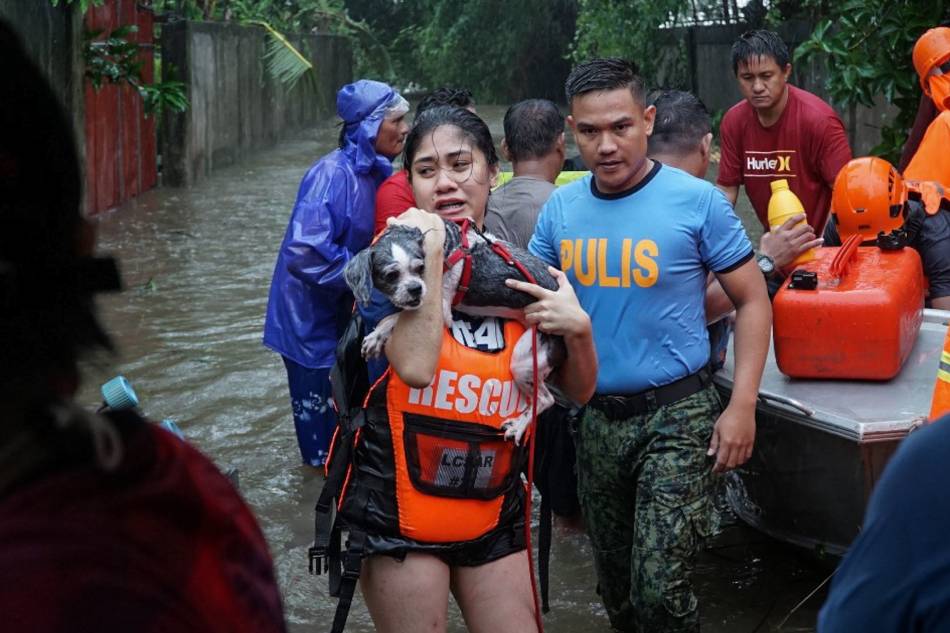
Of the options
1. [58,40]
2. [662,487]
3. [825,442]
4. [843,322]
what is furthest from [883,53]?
[58,40]

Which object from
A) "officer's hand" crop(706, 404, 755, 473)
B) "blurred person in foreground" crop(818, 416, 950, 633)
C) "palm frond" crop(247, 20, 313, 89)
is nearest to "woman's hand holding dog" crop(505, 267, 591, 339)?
"officer's hand" crop(706, 404, 755, 473)

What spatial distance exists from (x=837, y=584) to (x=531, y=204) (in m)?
3.60

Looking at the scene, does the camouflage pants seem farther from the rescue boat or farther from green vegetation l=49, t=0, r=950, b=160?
green vegetation l=49, t=0, r=950, b=160

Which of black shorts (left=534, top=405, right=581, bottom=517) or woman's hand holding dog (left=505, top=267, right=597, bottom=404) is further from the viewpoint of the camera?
black shorts (left=534, top=405, right=581, bottom=517)

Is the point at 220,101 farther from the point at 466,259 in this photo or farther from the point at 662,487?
the point at 466,259

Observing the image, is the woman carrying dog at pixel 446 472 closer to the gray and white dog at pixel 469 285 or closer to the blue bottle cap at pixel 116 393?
the gray and white dog at pixel 469 285

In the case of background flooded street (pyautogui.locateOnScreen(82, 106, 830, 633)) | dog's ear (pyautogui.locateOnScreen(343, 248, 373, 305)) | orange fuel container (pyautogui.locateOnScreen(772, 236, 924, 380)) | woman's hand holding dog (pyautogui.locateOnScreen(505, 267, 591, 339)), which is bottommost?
background flooded street (pyautogui.locateOnScreen(82, 106, 830, 633))

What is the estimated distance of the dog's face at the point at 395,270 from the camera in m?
3.14

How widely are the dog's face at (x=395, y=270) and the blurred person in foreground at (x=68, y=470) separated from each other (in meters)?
1.80

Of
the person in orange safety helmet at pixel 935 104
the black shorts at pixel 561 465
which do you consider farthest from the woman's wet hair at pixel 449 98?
the person in orange safety helmet at pixel 935 104

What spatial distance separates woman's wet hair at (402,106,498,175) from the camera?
3703 mm

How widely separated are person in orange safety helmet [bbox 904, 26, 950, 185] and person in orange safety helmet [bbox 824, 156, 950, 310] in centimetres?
36

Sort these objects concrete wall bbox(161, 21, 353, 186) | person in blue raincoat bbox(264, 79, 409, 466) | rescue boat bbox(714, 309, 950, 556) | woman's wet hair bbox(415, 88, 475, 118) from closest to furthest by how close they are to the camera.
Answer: rescue boat bbox(714, 309, 950, 556) → woman's wet hair bbox(415, 88, 475, 118) → person in blue raincoat bbox(264, 79, 409, 466) → concrete wall bbox(161, 21, 353, 186)

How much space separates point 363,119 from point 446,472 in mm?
2668
